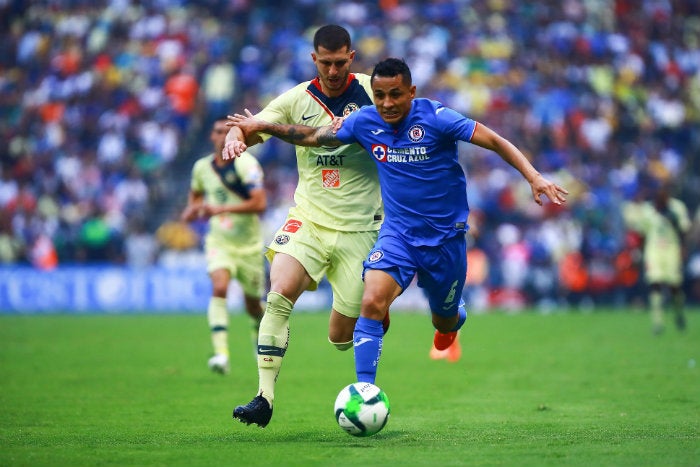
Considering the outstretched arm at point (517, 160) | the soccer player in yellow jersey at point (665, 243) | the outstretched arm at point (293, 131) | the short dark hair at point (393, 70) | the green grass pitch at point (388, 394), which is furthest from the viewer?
the soccer player in yellow jersey at point (665, 243)

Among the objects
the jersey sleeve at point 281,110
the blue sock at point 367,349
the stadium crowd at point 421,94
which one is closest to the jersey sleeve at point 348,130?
the jersey sleeve at point 281,110

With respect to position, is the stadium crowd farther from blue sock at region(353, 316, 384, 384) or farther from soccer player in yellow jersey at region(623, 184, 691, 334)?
blue sock at region(353, 316, 384, 384)

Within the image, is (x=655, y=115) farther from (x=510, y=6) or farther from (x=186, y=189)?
(x=186, y=189)

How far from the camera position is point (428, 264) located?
8.53 meters

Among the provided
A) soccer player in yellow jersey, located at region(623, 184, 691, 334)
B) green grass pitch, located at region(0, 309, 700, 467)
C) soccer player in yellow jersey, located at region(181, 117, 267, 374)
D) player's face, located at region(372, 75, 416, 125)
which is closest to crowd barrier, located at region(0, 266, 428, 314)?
green grass pitch, located at region(0, 309, 700, 467)

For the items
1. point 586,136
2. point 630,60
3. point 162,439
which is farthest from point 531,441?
point 630,60

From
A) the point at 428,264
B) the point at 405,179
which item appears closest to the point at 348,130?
the point at 405,179

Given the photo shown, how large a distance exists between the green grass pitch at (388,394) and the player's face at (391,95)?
2.46 metres

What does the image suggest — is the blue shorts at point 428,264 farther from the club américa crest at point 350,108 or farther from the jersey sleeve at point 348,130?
the club américa crest at point 350,108

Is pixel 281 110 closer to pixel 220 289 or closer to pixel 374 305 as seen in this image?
pixel 374 305

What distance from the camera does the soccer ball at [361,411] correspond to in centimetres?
764

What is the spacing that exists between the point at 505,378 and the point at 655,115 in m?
19.5

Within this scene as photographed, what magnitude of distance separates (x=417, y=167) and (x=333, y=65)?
1.16 meters

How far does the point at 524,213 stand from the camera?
95.2 feet
